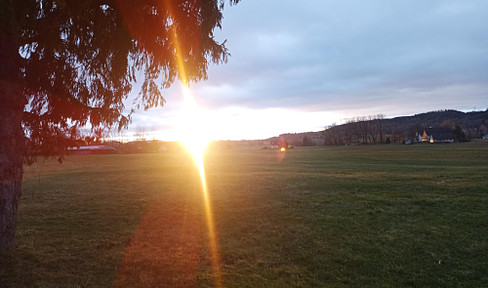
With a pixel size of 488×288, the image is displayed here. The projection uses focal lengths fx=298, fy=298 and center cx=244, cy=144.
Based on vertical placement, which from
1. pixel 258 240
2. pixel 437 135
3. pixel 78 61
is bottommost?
pixel 258 240

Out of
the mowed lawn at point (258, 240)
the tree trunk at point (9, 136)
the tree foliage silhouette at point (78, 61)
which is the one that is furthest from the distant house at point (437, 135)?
the tree trunk at point (9, 136)

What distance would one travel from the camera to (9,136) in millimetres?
4520

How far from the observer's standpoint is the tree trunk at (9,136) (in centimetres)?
446

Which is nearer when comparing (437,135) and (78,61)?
(78,61)

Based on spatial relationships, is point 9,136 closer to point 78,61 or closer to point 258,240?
point 78,61

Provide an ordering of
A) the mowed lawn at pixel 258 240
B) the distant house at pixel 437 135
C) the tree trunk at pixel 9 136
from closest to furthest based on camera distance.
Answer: the mowed lawn at pixel 258 240, the tree trunk at pixel 9 136, the distant house at pixel 437 135

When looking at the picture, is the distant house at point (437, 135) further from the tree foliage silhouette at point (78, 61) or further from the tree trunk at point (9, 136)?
the tree trunk at point (9, 136)

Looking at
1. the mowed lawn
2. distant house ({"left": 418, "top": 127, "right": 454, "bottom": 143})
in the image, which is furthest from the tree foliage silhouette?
distant house ({"left": 418, "top": 127, "right": 454, "bottom": 143})

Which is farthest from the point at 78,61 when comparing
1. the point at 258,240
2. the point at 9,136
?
the point at 258,240

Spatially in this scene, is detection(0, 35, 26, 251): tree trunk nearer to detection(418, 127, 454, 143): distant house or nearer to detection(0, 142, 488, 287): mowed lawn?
detection(0, 142, 488, 287): mowed lawn

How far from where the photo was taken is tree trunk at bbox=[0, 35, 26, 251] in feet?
14.6

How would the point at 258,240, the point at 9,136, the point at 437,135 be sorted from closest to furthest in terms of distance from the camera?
the point at 9,136, the point at 258,240, the point at 437,135

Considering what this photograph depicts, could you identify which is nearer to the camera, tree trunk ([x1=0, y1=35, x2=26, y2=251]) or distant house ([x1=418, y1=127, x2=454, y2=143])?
tree trunk ([x1=0, y1=35, x2=26, y2=251])

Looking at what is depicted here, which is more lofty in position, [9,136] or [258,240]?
[9,136]
